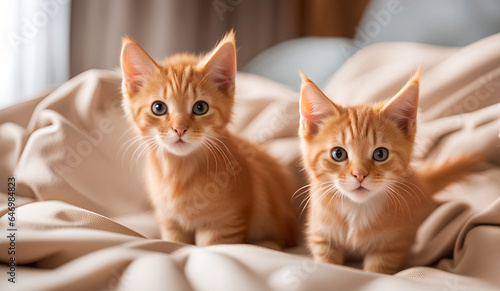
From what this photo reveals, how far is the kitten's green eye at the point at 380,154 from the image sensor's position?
99 centimetres

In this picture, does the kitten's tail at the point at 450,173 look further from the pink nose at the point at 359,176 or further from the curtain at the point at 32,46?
the curtain at the point at 32,46

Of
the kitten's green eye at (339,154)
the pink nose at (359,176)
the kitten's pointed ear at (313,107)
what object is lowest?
the pink nose at (359,176)

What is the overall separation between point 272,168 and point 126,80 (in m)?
0.52

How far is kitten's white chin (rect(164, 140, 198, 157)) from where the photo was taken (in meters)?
1.08

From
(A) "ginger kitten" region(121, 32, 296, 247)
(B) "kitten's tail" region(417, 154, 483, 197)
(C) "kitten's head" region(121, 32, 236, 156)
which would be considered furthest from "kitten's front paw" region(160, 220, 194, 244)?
(B) "kitten's tail" region(417, 154, 483, 197)

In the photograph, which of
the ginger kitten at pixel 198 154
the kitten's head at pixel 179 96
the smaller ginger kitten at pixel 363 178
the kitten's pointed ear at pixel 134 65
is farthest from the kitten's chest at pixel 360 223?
the kitten's pointed ear at pixel 134 65

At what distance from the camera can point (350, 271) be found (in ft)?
2.50

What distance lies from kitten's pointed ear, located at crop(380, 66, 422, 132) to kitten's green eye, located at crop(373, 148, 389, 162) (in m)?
0.08

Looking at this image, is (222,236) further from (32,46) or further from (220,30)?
(220,30)

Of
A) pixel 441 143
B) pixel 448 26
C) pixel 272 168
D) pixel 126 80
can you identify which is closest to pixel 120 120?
pixel 126 80

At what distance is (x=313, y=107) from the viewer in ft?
3.44

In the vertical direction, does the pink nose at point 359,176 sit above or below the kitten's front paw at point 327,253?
above

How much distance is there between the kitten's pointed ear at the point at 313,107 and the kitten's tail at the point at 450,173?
0.33 metres

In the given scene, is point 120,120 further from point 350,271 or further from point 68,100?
point 350,271
